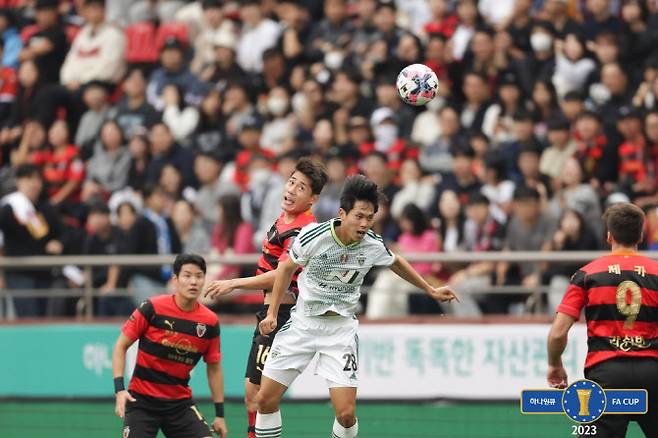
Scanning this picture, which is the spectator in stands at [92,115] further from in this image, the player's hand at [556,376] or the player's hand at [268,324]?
the player's hand at [556,376]

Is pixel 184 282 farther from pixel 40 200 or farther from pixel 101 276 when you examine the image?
pixel 40 200

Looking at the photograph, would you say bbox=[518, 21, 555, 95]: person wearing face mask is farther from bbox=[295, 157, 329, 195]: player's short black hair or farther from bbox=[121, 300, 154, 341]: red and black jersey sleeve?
bbox=[121, 300, 154, 341]: red and black jersey sleeve

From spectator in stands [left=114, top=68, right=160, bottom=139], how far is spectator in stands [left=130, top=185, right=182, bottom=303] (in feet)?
7.70

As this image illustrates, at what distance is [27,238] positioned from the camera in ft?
54.1

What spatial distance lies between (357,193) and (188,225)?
7499 millimetres

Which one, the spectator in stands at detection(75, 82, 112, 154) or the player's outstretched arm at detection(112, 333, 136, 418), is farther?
the spectator in stands at detection(75, 82, 112, 154)

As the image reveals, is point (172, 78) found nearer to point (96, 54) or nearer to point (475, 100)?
point (96, 54)

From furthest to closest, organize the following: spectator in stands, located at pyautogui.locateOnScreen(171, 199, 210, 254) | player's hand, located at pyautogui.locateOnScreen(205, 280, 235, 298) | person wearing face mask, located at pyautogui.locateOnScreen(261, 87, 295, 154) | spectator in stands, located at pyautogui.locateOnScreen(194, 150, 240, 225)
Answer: person wearing face mask, located at pyautogui.locateOnScreen(261, 87, 295, 154) < spectator in stands, located at pyautogui.locateOnScreen(194, 150, 240, 225) < spectator in stands, located at pyautogui.locateOnScreen(171, 199, 210, 254) < player's hand, located at pyautogui.locateOnScreen(205, 280, 235, 298)

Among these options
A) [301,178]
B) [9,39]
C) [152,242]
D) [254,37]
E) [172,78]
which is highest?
[9,39]

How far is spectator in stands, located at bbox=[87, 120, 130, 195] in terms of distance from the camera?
60.0 feet

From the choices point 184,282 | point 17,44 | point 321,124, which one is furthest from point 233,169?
point 184,282

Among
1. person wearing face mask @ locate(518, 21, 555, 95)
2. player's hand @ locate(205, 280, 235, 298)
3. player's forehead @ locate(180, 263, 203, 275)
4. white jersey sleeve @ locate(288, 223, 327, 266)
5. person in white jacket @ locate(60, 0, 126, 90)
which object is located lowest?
player's hand @ locate(205, 280, 235, 298)

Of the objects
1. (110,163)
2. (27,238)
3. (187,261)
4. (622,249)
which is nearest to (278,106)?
(110,163)

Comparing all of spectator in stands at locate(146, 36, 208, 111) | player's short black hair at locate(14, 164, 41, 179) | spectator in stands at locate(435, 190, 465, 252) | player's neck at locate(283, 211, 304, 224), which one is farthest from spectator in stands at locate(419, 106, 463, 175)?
player's neck at locate(283, 211, 304, 224)
